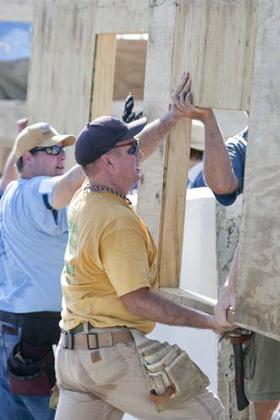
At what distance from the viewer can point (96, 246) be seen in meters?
4.11

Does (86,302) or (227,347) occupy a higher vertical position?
(86,302)

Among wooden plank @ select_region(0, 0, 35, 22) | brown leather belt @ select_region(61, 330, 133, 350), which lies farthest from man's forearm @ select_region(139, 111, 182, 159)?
wooden plank @ select_region(0, 0, 35, 22)

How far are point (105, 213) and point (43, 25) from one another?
10.9 ft

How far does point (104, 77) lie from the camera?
675 cm

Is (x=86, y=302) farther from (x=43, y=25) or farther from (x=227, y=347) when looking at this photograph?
(x=43, y=25)

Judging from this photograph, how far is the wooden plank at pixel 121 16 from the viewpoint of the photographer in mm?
5977

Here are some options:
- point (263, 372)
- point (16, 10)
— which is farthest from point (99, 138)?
point (16, 10)

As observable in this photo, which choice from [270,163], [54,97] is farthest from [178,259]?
[54,97]

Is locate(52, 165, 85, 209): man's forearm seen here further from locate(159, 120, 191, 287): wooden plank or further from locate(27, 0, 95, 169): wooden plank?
locate(27, 0, 95, 169): wooden plank

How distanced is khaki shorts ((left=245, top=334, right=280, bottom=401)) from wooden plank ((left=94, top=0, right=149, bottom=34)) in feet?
7.70

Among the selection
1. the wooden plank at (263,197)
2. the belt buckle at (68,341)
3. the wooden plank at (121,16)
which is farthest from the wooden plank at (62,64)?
the wooden plank at (263,197)

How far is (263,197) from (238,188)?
35.8 inches

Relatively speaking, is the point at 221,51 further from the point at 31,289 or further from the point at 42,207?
the point at 31,289

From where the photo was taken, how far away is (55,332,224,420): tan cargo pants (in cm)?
415
